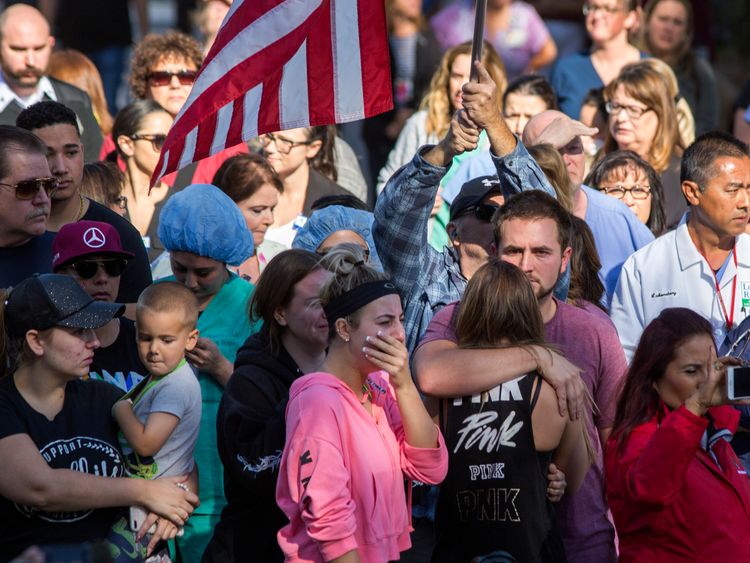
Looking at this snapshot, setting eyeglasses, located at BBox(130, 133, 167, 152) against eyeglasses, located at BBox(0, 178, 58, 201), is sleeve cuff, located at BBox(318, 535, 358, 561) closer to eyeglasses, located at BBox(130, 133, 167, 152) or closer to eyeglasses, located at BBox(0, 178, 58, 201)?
eyeglasses, located at BBox(0, 178, 58, 201)

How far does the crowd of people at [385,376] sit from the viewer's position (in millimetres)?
4738

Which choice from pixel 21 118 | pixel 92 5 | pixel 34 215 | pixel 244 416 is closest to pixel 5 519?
pixel 244 416

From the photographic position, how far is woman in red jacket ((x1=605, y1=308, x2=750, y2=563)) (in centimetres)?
495

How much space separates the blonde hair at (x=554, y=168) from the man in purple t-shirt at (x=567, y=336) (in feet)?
3.59

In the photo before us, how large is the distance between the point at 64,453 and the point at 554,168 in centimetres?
300

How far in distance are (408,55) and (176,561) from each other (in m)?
7.03

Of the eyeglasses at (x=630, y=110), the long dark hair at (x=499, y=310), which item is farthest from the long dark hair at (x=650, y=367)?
the eyeglasses at (x=630, y=110)

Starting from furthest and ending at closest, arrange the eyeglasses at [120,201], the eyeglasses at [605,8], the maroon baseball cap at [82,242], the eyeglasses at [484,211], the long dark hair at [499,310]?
the eyeglasses at [605,8]
the eyeglasses at [120,201]
the eyeglasses at [484,211]
the maroon baseball cap at [82,242]
the long dark hair at [499,310]

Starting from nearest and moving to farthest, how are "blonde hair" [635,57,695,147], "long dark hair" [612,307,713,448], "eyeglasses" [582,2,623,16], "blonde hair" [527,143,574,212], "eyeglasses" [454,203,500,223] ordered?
1. "long dark hair" [612,307,713,448]
2. "eyeglasses" [454,203,500,223]
3. "blonde hair" [527,143,574,212]
4. "blonde hair" [635,57,695,147]
5. "eyeglasses" [582,2,623,16]

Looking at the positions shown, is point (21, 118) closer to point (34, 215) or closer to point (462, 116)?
point (34, 215)

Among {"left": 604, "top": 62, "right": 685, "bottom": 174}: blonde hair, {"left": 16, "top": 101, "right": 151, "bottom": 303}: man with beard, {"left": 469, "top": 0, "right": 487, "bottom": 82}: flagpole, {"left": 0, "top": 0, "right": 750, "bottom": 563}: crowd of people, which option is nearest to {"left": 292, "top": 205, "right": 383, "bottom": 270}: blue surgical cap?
{"left": 0, "top": 0, "right": 750, "bottom": 563}: crowd of people

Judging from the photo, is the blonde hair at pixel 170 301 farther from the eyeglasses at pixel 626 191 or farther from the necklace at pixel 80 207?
the eyeglasses at pixel 626 191

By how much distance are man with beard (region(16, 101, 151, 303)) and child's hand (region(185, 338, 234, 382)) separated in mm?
794

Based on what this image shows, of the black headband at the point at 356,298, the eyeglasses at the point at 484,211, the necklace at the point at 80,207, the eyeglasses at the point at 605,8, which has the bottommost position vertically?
the black headband at the point at 356,298
